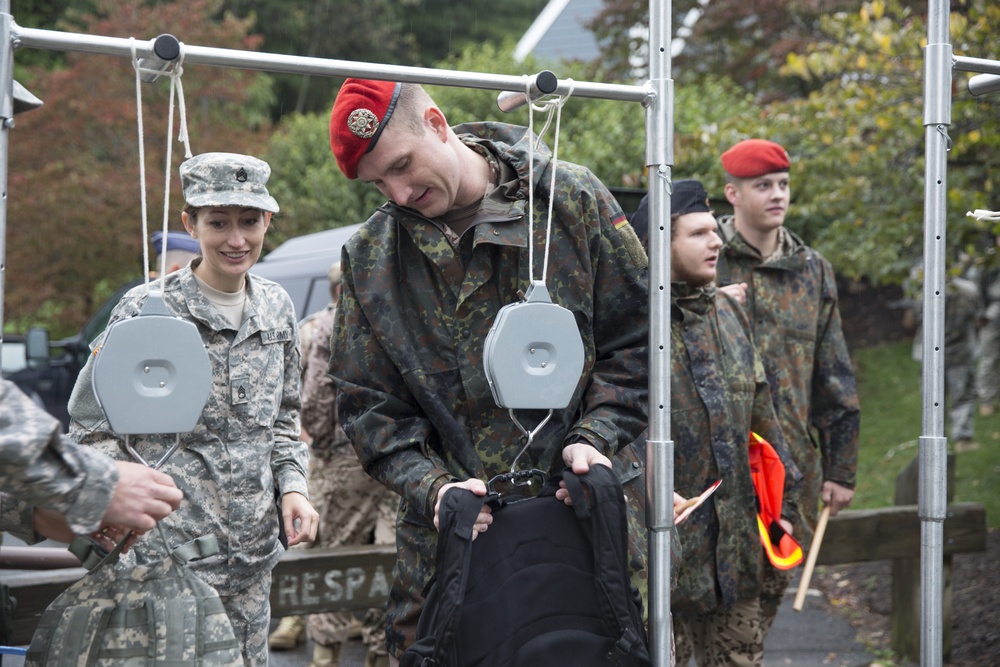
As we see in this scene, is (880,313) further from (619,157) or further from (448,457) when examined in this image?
(448,457)

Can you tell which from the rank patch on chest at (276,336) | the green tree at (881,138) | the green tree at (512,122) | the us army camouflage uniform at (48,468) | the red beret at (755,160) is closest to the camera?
the us army camouflage uniform at (48,468)

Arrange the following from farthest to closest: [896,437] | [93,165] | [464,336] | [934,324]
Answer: [93,165] → [896,437] → [934,324] → [464,336]

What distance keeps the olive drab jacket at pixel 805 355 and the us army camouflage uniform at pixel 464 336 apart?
5.25 feet

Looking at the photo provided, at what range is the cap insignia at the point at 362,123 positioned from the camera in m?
2.52

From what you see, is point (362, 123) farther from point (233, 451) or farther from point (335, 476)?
point (335, 476)

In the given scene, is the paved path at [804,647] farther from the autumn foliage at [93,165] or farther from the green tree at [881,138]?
the autumn foliage at [93,165]

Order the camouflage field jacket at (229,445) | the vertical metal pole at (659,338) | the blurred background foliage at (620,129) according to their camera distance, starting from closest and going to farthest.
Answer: the vertical metal pole at (659,338) < the camouflage field jacket at (229,445) < the blurred background foliage at (620,129)

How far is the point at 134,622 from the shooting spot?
7.45 ft

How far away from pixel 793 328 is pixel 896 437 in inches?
351

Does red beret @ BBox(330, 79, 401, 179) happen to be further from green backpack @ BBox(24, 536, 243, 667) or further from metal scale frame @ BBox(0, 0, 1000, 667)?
green backpack @ BBox(24, 536, 243, 667)

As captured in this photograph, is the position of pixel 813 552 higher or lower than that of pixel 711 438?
lower

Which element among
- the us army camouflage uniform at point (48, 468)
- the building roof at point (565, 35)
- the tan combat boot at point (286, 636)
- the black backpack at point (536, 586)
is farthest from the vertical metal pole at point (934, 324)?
the building roof at point (565, 35)

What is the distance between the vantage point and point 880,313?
18359mm

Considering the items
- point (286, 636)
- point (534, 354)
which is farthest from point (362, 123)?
point (286, 636)
